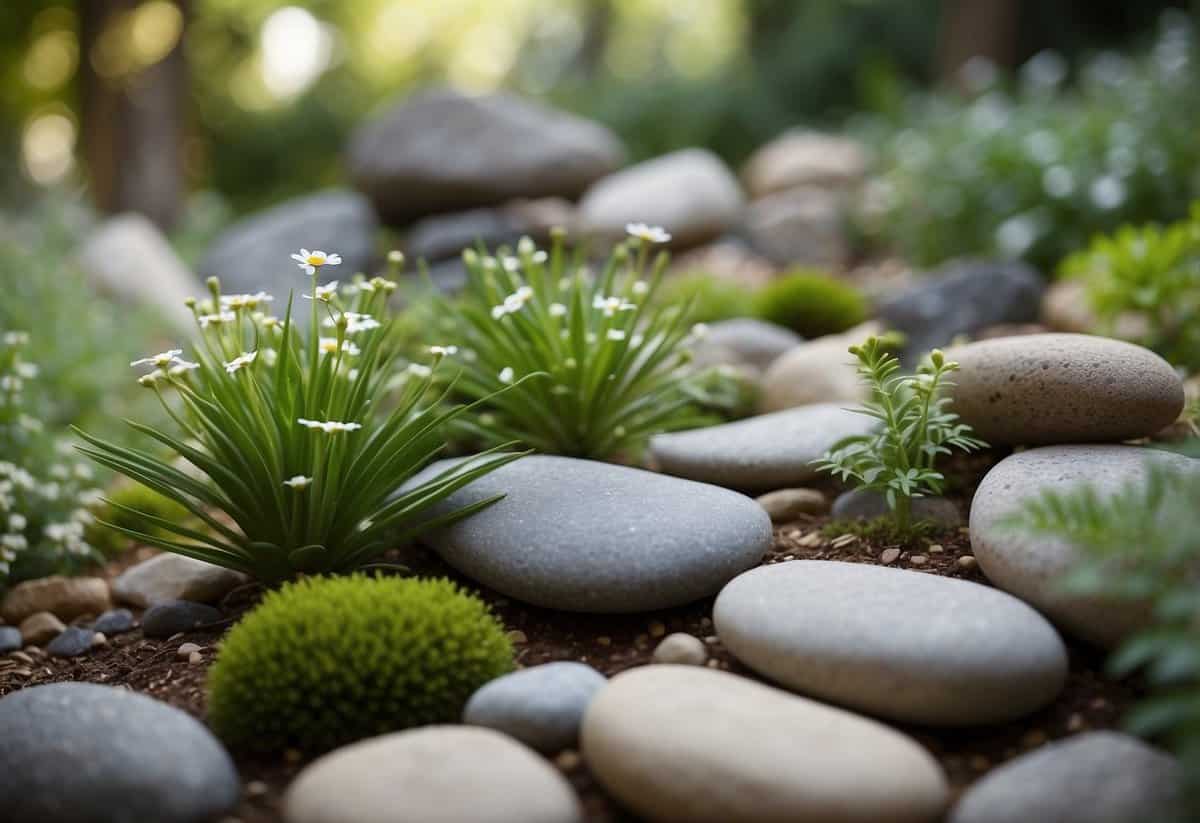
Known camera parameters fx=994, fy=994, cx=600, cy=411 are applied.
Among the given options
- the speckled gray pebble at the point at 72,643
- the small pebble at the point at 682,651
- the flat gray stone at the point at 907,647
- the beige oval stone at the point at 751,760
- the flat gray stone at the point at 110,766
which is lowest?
the speckled gray pebble at the point at 72,643

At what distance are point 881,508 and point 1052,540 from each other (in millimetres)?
838

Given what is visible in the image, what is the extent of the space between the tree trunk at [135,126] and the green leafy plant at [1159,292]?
8.26 meters

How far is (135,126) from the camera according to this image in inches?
364

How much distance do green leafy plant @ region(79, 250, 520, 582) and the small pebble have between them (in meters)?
0.74

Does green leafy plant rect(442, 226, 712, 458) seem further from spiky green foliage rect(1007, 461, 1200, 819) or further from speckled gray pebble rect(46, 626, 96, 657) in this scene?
spiky green foliage rect(1007, 461, 1200, 819)

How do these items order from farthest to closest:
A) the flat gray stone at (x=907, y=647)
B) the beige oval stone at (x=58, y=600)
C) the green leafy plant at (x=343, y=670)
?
the beige oval stone at (x=58, y=600) < the green leafy plant at (x=343, y=670) < the flat gray stone at (x=907, y=647)

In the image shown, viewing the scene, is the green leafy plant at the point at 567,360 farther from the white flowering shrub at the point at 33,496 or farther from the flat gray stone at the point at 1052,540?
the white flowering shrub at the point at 33,496

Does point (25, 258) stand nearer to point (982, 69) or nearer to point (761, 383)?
point (761, 383)

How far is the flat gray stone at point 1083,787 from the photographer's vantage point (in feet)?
6.27

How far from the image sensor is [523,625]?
300 cm

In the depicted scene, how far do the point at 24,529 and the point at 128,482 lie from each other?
2.47 ft

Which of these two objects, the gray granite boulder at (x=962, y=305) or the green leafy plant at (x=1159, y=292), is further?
the gray granite boulder at (x=962, y=305)

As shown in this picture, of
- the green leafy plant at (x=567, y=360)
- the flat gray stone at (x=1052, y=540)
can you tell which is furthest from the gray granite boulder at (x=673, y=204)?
the flat gray stone at (x=1052, y=540)

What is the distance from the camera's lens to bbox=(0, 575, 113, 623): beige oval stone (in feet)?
11.5
